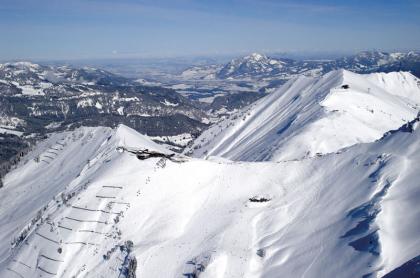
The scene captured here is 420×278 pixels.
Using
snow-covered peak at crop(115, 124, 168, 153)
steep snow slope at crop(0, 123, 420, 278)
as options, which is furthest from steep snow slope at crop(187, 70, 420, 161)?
steep snow slope at crop(0, 123, 420, 278)

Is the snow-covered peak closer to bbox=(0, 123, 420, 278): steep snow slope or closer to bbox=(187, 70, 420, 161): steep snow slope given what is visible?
bbox=(0, 123, 420, 278): steep snow slope

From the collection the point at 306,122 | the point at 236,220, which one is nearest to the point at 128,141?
the point at 306,122

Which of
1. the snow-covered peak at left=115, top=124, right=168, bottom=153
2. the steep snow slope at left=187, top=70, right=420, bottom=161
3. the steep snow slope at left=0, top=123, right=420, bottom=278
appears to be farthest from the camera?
the steep snow slope at left=187, top=70, right=420, bottom=161

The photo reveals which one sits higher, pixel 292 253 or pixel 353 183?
pixel 353 183

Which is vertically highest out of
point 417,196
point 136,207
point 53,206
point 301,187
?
point 417,196

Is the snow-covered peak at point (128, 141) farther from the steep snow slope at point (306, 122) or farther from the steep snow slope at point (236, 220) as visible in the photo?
the steep snow slope at point (306, 122)

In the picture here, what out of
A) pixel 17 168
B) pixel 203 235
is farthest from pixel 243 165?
pixel 17 168

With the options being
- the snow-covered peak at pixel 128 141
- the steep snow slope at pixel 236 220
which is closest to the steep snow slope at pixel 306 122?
the snow-covered peak at pixel 128 141

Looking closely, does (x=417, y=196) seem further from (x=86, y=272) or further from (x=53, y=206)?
(x=53, y=206)
